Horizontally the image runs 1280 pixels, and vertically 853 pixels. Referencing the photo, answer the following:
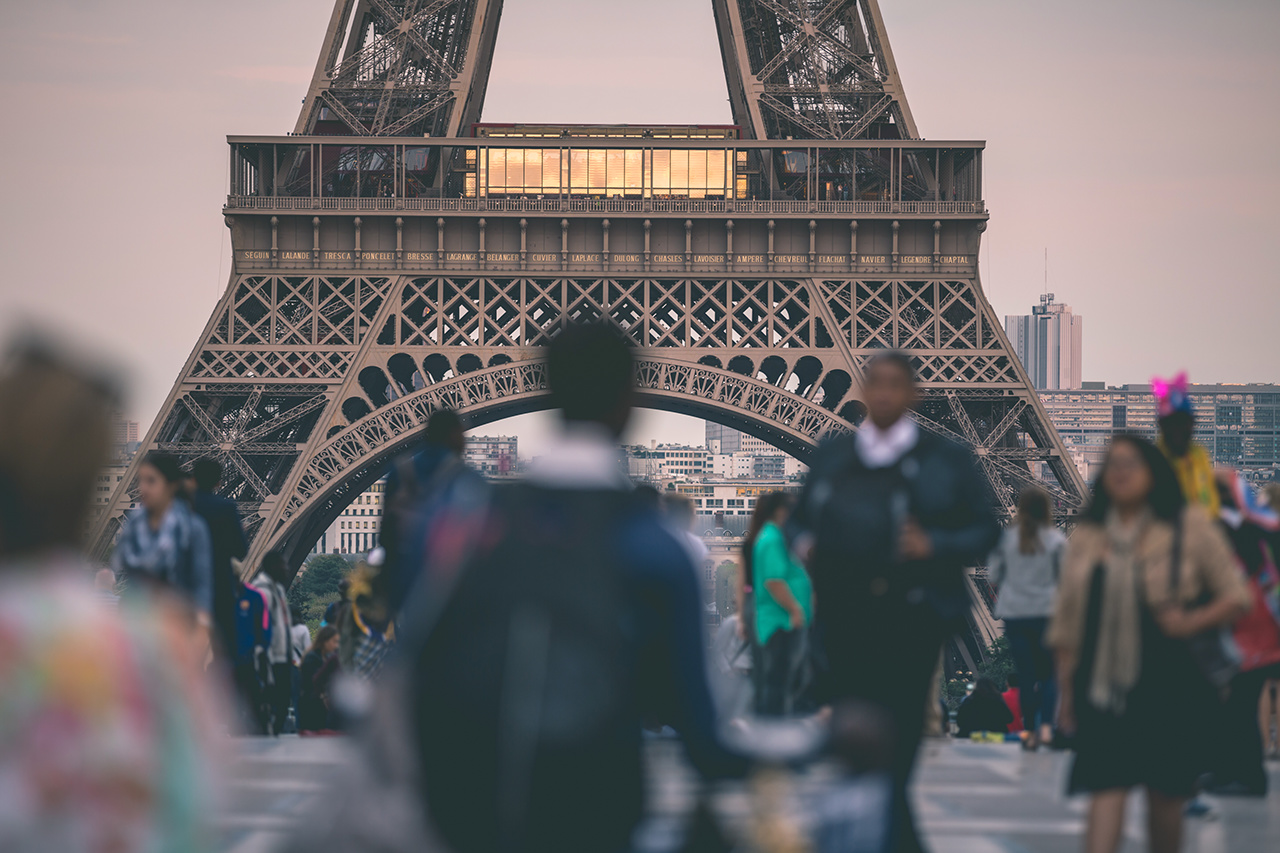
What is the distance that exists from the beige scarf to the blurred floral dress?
13.1 feet

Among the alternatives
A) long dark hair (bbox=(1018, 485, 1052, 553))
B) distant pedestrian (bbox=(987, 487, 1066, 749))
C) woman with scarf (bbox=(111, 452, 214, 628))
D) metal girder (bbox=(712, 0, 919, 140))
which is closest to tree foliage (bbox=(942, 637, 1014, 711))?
metal girder (bbox=(712, 0, 919, 140))

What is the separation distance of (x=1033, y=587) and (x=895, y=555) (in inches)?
216

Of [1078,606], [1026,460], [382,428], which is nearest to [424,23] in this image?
[382,428]

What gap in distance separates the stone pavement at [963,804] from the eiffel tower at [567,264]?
21.6m

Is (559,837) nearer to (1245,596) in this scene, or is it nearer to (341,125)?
(1245,596)

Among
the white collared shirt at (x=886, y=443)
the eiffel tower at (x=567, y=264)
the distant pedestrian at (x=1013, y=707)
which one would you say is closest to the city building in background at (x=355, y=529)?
the eiffel tower at (x=567, y=264)

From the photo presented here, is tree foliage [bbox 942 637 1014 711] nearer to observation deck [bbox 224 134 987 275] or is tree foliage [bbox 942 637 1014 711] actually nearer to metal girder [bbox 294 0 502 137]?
observation deck [bbox 224 134 987 275]

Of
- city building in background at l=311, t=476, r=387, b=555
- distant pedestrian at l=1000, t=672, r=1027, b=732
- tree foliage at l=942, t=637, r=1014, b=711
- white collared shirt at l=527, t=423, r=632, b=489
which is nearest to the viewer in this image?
white collared shirt at l=527, t=423, r=632, b=489

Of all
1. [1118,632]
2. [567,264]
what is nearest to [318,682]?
[1118,632]

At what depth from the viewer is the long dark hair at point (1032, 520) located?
11.1 m

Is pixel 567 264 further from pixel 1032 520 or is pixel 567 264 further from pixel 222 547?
pixel 222 547

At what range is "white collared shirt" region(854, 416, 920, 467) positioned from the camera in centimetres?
604

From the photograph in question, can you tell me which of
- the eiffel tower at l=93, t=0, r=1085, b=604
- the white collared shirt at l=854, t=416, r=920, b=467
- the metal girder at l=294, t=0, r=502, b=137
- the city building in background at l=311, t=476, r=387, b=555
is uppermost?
the metal girder at l=294, t=0, r=502, b=137

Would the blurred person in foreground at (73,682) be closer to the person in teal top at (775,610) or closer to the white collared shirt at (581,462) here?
the white collared shirt at (581,462)
